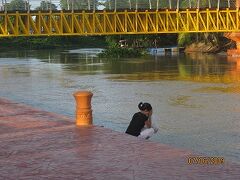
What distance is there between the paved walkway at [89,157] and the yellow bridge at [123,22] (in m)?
42.6

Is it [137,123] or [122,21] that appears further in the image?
[122,21]

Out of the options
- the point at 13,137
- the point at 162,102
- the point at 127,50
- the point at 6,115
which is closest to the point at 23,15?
the point at 127,50

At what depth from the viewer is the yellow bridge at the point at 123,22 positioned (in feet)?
182

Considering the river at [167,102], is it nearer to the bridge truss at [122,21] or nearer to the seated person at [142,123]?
the seated person at [142,123]

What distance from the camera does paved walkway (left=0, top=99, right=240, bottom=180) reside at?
28.7 feet

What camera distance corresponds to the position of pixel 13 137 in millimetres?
12484

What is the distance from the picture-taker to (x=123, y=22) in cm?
6025

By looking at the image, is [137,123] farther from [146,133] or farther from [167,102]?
[167,102]

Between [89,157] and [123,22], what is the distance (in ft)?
167

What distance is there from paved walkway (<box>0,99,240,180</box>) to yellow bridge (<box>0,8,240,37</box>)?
42577mm

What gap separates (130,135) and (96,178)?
3.87 metres
